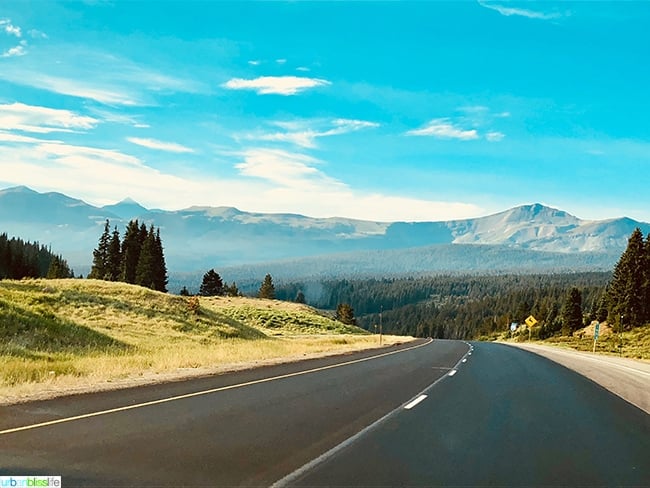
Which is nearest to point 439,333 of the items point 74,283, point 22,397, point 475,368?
point 74,283

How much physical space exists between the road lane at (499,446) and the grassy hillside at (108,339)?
715 centimetres

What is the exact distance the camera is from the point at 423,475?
746 cm

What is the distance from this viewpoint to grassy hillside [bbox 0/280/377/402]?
16797 mm

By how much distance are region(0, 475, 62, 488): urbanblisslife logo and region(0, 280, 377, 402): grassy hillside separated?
235 inches

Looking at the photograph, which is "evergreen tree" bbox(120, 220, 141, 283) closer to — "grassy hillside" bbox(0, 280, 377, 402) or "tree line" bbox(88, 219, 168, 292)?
"tree line" bbox(88, 219, 168, 292)

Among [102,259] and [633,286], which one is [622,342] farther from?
[102,259]

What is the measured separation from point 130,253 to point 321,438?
93695mm

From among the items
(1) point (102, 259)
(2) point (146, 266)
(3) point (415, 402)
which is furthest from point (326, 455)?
(1) point (102, 259)

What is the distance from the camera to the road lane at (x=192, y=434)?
7082mm

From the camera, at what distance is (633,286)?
8000 centimetres

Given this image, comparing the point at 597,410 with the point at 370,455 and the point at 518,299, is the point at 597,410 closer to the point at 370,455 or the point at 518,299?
the point at 370,455

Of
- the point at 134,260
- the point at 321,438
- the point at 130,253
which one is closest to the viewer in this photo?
the point at 321,438

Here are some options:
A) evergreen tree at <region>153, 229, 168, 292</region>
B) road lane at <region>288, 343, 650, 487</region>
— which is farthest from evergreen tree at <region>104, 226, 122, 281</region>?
road lane at <region>288, 343, 650, 487</region>

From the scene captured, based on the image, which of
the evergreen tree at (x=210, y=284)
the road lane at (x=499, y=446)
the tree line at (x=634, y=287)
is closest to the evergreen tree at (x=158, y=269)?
the evergreen tree at (x=210, y=284)
